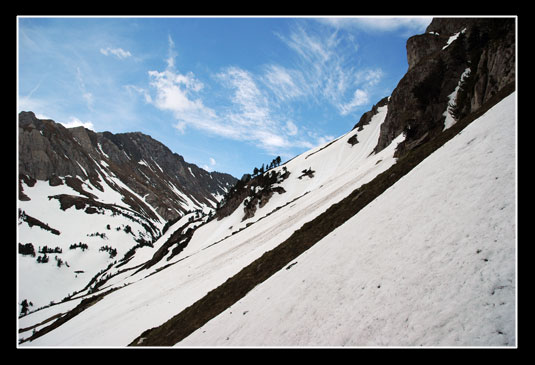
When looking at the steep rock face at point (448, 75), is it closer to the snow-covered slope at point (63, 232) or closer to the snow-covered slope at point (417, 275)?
the snow-covered slope at point (417, 275)

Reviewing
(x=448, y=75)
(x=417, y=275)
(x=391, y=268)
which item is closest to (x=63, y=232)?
(x=391, y=268)

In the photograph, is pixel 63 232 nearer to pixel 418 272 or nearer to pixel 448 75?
pixel 418 272

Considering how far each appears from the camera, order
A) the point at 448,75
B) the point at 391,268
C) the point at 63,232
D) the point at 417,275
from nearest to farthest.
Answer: the point at 417,275 → the point at 391,268 → the point at 448,75 → the point at 63,232

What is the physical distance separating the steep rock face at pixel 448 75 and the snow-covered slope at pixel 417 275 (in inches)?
738

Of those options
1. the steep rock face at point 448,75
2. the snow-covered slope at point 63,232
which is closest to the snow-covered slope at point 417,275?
the steep rock face at point 448,75

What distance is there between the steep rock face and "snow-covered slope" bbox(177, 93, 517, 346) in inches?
738

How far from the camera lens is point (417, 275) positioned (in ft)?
24.3

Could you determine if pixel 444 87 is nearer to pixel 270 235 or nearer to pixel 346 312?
pixel 270 235

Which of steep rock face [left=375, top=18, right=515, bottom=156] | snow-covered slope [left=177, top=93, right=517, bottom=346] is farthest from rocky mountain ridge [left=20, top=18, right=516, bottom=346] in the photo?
steep rock face [left=375, top=18, right=515, bottom=156]

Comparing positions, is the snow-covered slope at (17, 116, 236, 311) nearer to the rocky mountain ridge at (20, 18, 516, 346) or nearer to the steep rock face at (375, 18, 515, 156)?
the rocky mountain ridge at (20, 18, 516, 346)

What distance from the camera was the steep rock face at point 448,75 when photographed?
2650 centimetres

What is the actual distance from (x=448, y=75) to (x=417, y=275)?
174 feet
